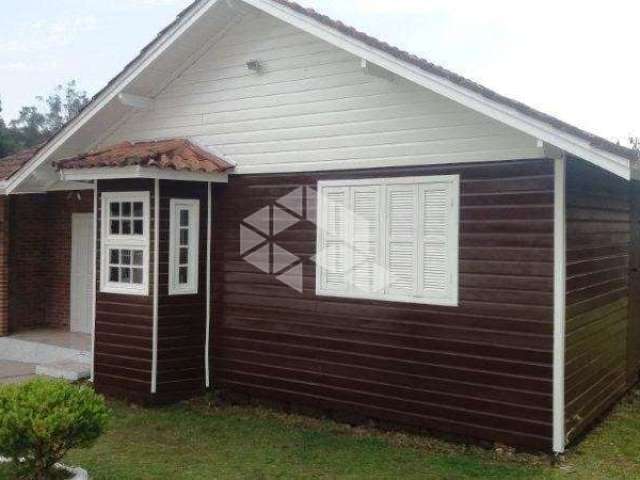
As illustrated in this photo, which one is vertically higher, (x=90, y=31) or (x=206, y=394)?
(x=90, y=31)

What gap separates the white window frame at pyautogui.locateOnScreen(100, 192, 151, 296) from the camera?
27.0 ft

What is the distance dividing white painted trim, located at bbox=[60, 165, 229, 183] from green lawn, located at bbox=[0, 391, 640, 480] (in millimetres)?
2777

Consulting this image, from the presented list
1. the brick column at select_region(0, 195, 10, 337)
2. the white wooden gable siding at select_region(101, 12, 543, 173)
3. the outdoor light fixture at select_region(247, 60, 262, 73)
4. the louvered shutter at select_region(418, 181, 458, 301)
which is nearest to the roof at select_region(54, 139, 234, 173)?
the white wooden gable siding at select_region(101, 12, 543, 173)

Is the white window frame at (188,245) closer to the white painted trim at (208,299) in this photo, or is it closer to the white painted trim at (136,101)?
the white painted trim at (208,299)

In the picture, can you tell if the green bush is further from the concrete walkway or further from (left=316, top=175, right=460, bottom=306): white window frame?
the concrete walkway

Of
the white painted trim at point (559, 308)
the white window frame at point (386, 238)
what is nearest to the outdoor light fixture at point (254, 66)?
the white window frame at point (386, 238)

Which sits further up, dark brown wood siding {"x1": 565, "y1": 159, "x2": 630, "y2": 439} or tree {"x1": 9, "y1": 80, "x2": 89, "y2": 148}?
tree {"x1": 9, "y1": 80, "x2": 89, "y2": 148}

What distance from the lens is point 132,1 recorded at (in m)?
12.5

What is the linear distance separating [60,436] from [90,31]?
18.3 metres

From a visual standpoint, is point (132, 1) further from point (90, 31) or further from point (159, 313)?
point (90, 31)

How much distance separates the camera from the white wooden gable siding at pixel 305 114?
6.88 meters

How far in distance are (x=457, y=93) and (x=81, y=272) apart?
8.24 meters

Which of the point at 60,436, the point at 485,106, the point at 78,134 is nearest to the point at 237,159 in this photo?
the point at 78,134

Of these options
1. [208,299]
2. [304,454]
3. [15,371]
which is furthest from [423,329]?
[15,371]
